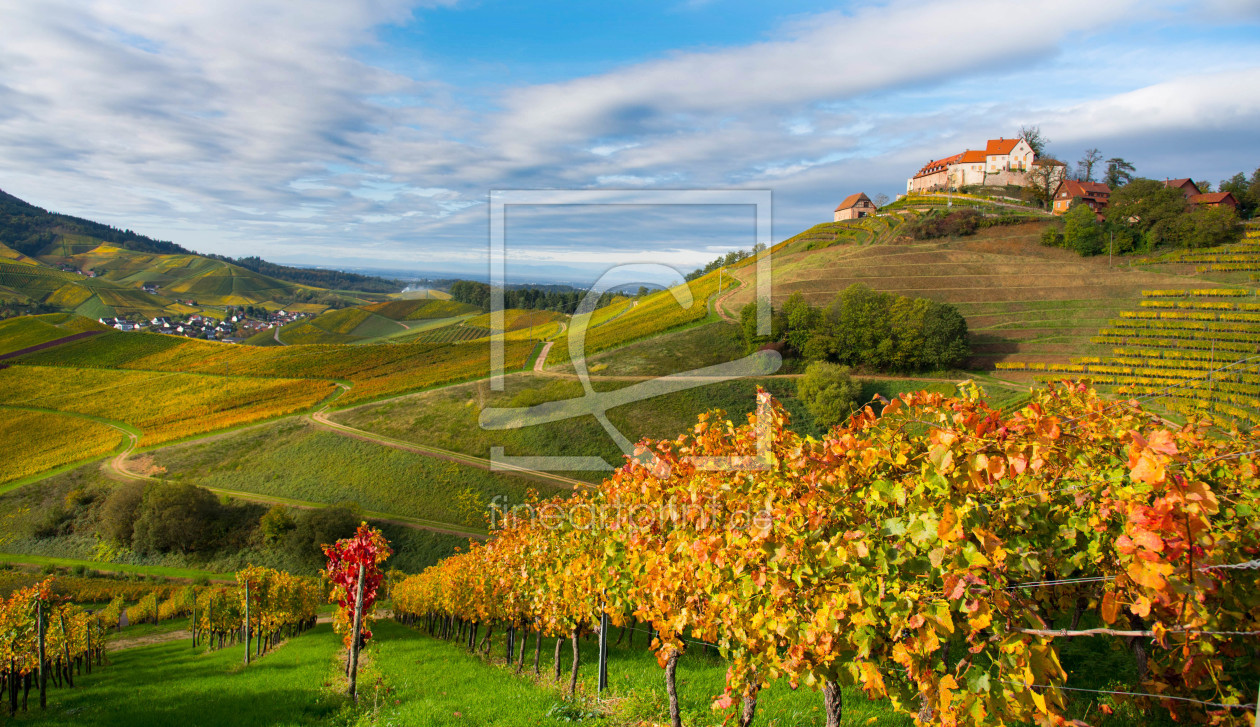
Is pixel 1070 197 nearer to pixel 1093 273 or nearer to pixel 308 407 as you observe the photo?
pixel 1093 273

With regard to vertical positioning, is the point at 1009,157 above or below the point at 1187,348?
above

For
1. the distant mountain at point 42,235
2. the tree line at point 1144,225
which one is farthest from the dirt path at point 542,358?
the distant mountain at point 42,235

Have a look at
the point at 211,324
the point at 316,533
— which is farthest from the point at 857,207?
the point at 211,324

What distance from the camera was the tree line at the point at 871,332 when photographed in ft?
→ 181

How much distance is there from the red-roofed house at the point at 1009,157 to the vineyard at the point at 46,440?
446ft

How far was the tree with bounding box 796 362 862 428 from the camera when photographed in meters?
48.4

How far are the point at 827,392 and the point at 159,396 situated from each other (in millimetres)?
69948

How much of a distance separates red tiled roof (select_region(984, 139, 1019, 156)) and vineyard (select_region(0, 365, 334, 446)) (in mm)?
119726

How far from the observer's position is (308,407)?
57.8 meters

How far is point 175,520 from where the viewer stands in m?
39.8

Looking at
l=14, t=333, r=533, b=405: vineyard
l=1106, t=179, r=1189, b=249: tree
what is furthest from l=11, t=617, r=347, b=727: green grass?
l=1106, t=179, r=1189, b=249: tree

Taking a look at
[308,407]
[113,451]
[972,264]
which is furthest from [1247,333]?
[113,451]

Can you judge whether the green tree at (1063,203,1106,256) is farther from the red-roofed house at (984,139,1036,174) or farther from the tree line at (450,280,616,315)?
the tree line at (450,280,616,315)

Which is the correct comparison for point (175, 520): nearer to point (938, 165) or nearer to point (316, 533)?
point (316, 533)
